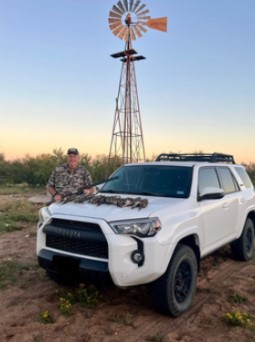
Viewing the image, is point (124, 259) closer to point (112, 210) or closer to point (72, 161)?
point (112, 210)

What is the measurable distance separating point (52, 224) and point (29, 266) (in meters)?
1.89

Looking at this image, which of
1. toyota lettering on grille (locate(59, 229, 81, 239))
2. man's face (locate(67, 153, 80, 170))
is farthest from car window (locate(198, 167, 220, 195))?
man's face (locate(67, 153, 80, 170))

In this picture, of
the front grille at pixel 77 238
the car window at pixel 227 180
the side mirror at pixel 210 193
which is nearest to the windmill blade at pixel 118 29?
the car window at pixel 227 180

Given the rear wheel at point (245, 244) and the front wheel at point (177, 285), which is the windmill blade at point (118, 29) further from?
the front wheel at point (177, 285)

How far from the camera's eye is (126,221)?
3.80 metres

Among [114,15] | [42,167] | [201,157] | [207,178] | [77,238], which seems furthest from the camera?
[42,167]

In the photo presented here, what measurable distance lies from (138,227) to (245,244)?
10.9ft

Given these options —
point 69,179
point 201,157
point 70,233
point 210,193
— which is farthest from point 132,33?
point 70,233

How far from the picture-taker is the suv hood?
388 centimetres

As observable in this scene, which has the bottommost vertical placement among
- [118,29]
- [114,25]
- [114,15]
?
[118,29]

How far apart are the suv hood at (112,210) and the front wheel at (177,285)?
0.52 metres

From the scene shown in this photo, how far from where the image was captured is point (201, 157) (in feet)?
20.6

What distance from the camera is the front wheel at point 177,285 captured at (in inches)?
154

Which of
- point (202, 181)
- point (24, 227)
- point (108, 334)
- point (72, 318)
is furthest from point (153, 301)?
point (24, 227)
